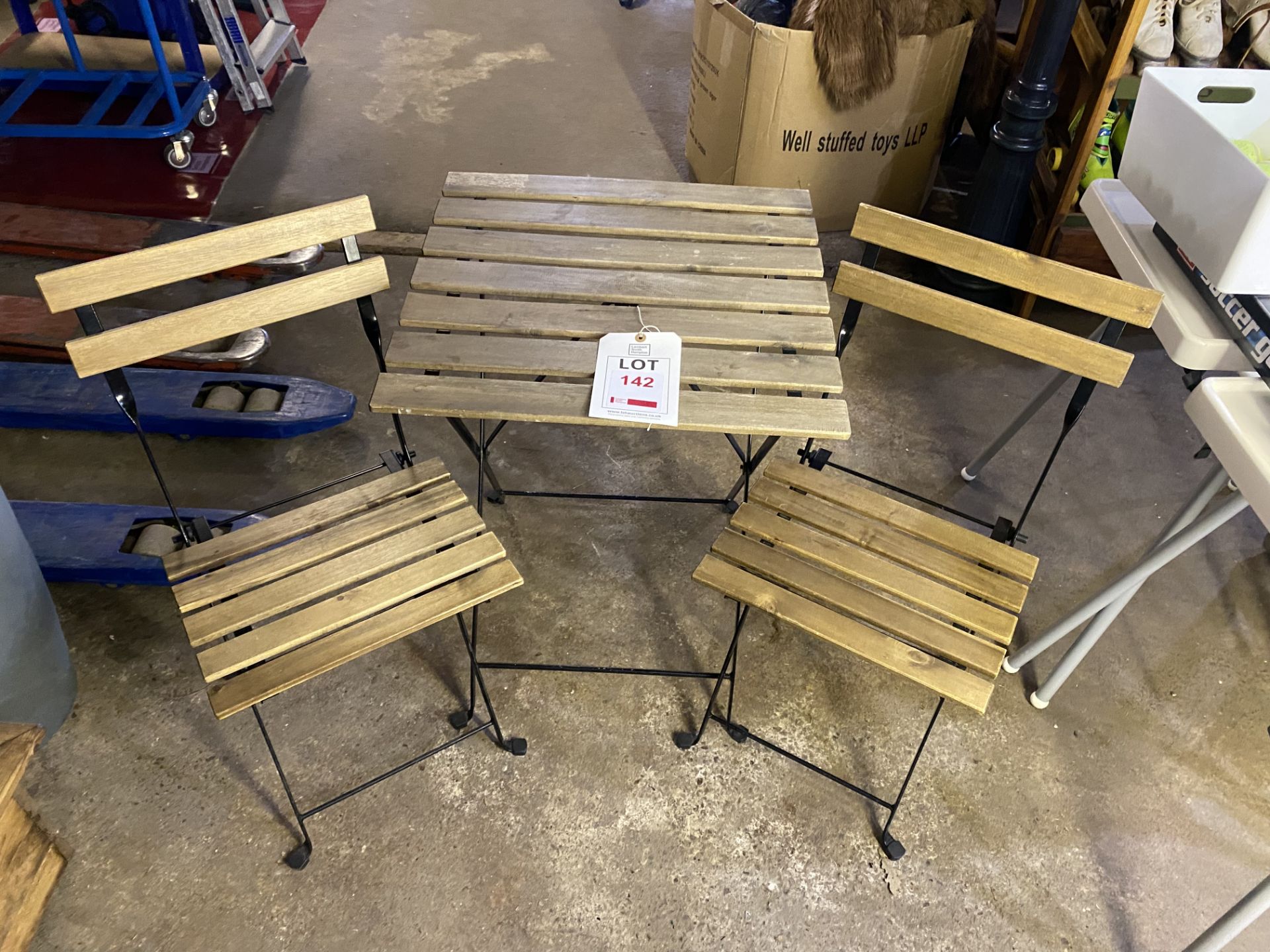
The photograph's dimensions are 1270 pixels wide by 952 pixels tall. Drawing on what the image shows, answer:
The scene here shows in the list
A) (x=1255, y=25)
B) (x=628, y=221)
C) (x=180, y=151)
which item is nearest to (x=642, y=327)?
(x=628, y=221)

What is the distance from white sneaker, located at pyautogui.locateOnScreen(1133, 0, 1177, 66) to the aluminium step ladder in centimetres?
380

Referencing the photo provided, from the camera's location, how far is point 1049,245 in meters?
3.35

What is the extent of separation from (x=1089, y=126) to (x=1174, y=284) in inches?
53.4

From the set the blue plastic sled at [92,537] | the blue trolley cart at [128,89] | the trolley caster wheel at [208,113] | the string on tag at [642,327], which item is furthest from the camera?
the trolley caster wheel at [208,113]

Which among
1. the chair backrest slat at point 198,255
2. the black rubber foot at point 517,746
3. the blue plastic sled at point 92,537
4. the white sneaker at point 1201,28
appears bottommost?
the black rubber foot at point 517,746

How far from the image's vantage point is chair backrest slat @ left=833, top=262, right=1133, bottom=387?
75.0 inches

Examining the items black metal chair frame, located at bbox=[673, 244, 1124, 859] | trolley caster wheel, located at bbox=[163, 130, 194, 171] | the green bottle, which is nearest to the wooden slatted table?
black metal chair frame, located at bbox=[673, 244, 1124, 859]

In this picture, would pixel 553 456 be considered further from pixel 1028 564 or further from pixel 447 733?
pixel 1028 564

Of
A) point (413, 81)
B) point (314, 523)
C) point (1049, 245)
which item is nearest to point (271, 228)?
point (314, 523)

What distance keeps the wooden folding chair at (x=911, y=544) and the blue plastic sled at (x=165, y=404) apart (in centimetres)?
162

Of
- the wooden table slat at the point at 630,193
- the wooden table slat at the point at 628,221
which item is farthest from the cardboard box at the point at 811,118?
the wooden table slat at the point at 628,221

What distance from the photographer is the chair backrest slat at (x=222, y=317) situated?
1770mm

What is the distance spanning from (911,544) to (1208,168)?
94 cm

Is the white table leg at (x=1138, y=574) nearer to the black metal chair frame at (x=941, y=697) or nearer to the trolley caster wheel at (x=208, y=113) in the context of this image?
the black metal chair frame at (x=941, y=697)
